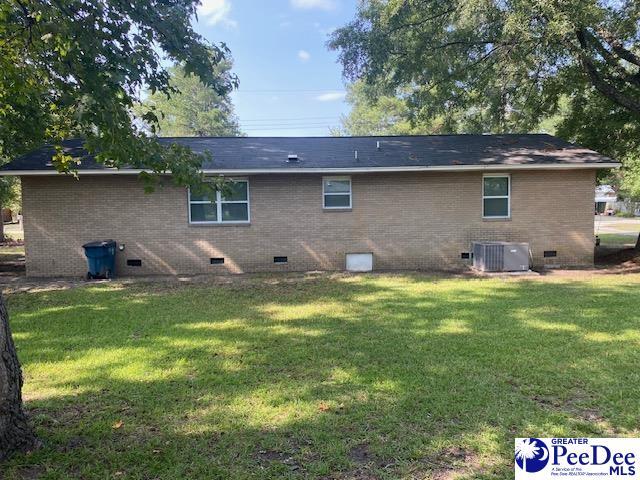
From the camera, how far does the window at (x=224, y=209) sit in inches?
494

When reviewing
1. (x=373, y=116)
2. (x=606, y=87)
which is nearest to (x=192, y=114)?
(x=373, y=116)

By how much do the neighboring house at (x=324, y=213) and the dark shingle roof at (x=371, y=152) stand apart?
93 mm

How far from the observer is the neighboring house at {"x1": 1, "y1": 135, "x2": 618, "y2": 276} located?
12.2 metres

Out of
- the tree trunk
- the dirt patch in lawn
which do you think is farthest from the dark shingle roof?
the dirt patch in lawn

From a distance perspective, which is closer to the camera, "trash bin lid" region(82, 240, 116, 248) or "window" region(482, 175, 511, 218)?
"trash bin lid" region(82, 240, 116, 248)

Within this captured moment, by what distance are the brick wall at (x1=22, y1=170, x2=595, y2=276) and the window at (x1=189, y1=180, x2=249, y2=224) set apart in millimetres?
223

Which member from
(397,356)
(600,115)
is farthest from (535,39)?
(397,356)

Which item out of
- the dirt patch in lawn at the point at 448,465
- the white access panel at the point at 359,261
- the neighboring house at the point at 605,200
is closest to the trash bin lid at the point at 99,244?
the white access panel at the point at 359,261

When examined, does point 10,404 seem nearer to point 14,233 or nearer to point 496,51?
point 496,51

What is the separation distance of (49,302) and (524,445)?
28.1 feet

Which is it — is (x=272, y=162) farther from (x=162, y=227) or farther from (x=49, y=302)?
(x=49, y=302)

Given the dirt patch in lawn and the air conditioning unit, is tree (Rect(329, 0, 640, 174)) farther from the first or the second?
the dirt patch in lawn

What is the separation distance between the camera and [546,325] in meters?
6.54

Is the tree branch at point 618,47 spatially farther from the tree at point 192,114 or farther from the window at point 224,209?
the tree at point 192,114
